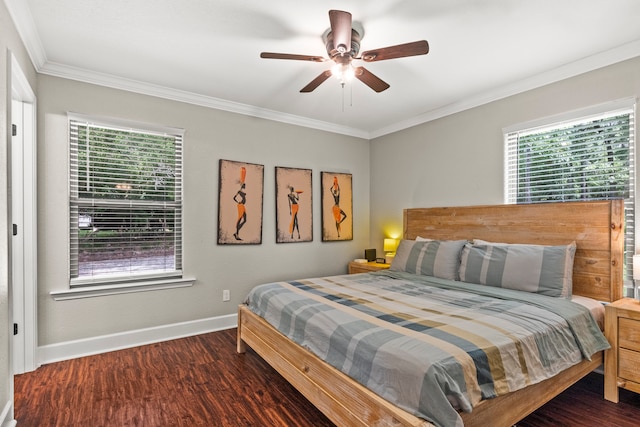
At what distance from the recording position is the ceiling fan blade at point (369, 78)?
2383mm

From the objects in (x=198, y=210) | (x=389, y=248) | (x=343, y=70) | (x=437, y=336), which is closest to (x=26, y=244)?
(x=198, y=210)

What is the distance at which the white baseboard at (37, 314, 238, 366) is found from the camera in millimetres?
2895

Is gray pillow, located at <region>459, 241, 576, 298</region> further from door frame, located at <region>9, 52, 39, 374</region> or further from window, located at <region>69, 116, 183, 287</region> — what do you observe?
door frame, located at <region>9, 52, 39, 374</region>

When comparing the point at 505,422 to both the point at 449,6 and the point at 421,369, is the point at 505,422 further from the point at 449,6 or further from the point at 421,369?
the point at 449,6

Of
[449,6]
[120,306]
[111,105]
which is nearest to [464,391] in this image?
[449,6]

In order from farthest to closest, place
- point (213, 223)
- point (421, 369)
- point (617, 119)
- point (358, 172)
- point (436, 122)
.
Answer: point (358, 172)
point (436, 122)
point (213, 223)
point (617, 119)
point (421, 369)

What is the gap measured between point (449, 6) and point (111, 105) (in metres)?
3.04

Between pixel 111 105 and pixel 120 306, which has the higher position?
pixel 111 105

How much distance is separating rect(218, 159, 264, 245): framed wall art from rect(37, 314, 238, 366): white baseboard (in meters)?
0.91

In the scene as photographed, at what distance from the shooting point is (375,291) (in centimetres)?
274

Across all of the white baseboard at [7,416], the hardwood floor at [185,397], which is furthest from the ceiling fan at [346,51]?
the white baseboard at [7,416]

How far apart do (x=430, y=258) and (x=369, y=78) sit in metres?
1.88

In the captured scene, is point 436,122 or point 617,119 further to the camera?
point 436,122

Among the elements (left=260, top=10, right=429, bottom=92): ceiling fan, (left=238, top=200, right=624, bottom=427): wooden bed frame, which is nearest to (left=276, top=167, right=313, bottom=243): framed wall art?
(left=238, top=200, right=624, bottom=427): wooden bed frame
